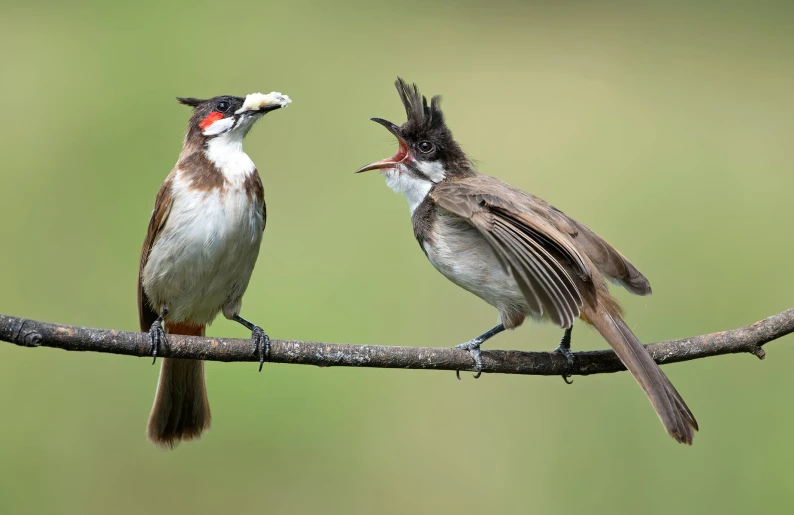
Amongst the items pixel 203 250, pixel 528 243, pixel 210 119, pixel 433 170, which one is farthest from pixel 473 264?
pixel 210 119

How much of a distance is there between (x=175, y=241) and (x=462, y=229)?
103 centimetres

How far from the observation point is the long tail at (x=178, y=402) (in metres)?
3.27

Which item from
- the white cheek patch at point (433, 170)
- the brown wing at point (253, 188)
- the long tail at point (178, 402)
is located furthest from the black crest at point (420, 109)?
the long tail at point (178, 402)

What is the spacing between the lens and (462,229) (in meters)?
2.79

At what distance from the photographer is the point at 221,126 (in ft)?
9.67

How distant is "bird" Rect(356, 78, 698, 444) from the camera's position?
90.7 inches

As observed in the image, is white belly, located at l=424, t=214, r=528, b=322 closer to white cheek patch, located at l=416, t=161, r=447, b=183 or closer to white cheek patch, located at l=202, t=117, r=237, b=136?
white cheek patch, located at l=416, t=161, r=447, b=183

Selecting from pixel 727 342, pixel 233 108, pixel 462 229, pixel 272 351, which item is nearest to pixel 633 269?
pixel 727 342

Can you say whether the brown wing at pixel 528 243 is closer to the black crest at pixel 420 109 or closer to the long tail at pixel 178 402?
the black crest at pixel 420 109

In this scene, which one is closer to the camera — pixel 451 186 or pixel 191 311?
pixel 451 186

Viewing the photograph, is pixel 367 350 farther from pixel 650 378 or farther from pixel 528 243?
pixel 650 378

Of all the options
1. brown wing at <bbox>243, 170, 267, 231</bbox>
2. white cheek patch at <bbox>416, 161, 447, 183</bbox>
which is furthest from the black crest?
brown wing at <bbox>243, 170, 267, 231</bbox>

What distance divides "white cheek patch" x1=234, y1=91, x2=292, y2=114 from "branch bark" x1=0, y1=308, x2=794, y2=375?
0.89 metres

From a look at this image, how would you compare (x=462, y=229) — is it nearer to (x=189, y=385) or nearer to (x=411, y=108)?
(x=411, y=108)
